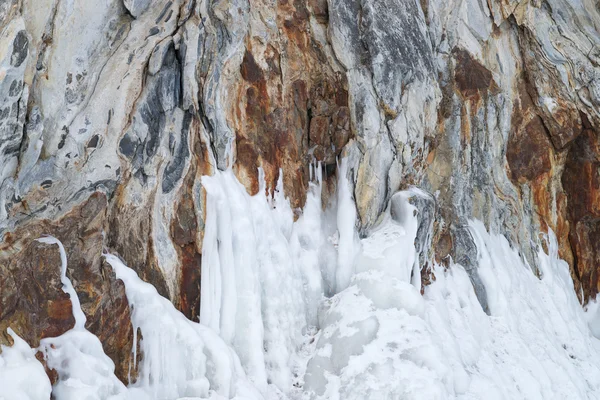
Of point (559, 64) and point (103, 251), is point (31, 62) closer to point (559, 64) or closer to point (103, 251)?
point (103, 251)

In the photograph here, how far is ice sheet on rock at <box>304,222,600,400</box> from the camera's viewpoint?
7.98 meters

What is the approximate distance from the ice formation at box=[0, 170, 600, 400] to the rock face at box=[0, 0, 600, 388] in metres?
0.26

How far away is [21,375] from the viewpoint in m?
5.66

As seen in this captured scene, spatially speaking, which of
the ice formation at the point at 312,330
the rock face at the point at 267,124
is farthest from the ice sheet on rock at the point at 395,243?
the rock face at the point at 267,124

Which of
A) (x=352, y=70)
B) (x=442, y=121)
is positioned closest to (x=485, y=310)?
(x=442, y=121)

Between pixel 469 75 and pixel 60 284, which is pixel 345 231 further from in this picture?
pixel 469 75

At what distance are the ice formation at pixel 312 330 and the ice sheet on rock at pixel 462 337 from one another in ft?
0.07

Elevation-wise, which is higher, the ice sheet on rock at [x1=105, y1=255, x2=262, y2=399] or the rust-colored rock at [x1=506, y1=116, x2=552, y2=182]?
the rust-colored rock at [x1=506, y1=116, x2=552, y2=182]

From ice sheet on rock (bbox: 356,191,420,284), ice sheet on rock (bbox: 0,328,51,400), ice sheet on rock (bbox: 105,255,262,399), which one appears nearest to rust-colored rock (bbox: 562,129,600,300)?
A: ice sheet on rock (bbox: 356,191,420,284)

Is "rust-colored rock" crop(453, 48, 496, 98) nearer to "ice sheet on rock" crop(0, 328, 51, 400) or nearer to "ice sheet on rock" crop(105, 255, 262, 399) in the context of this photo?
"ice sheet on rock" crop(105, 255, 262, 399)

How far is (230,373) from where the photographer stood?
23.2 ft

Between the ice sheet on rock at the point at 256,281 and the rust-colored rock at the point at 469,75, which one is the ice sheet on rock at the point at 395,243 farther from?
the rust-colored rock at the point at 469,75

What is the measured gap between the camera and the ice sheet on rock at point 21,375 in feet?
18.1

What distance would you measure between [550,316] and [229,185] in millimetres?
7367
